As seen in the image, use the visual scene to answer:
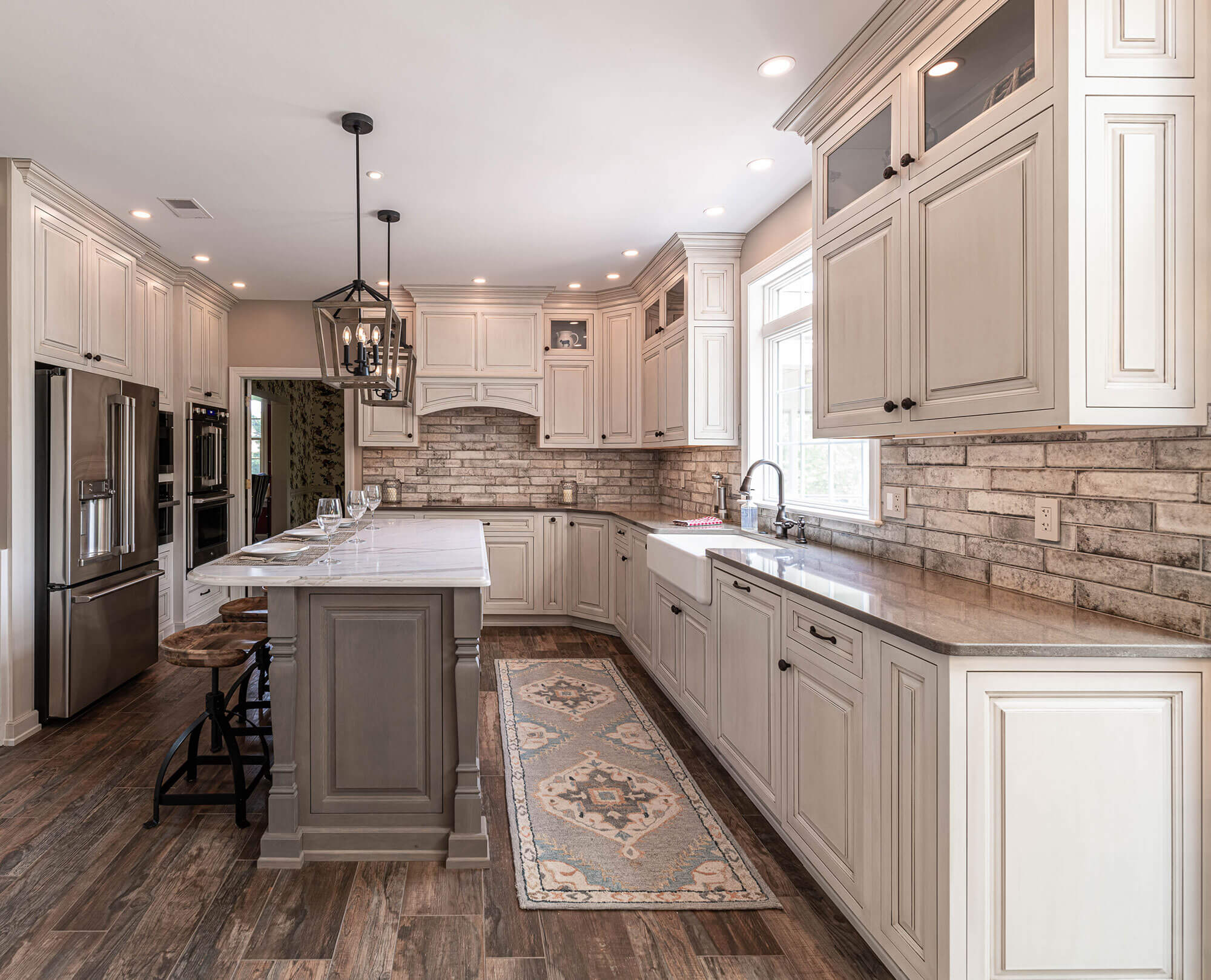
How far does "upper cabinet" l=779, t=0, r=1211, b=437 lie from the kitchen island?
5.02 ft

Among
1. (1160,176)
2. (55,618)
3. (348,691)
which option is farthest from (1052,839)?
(55,618)

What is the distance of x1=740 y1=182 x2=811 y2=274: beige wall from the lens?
3416 mm

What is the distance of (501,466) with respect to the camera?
19.7 ft

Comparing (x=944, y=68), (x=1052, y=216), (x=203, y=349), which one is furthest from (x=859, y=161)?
(x=203, y=349)

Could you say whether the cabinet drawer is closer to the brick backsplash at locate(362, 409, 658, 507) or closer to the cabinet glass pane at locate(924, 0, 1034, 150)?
the cabinet glass pane at locate(924, 0, 1034, 150)

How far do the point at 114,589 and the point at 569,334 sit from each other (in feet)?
11.3

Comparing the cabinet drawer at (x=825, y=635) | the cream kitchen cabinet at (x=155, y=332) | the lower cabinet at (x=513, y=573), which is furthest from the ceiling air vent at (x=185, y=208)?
the cabinet drawer at (x=825, y=635)

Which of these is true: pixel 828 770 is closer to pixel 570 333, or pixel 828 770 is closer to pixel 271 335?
pixel 570 333

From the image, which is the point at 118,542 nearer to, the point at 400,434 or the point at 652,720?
the point at 400,434

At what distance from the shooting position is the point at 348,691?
2.31 meters

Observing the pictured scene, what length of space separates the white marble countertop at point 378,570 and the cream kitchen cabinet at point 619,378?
103 inches

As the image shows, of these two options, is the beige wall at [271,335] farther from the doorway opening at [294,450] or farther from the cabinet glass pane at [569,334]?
the cabinet glass pane at [569,334]

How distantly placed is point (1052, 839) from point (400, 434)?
198 inches

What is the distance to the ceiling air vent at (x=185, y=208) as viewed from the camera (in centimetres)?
364
